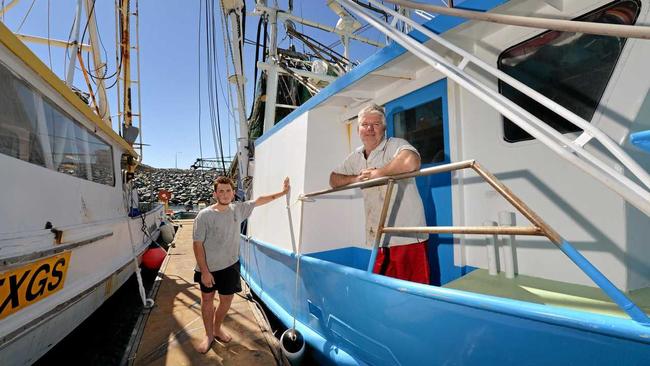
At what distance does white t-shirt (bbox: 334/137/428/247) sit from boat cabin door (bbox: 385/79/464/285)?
0.41m

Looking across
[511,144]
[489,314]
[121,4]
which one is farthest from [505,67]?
[121,4]

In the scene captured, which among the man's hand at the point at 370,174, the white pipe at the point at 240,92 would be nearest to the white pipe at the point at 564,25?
the man's hand at the point at 370,174

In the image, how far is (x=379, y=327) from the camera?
1.92m

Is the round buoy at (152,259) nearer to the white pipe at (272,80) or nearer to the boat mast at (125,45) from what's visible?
the boat mast at (125,45)

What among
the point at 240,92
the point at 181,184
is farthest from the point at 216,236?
the point at 181,184

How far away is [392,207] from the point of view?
227cm

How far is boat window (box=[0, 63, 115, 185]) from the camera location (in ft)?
8.60

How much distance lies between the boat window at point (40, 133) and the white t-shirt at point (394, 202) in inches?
117

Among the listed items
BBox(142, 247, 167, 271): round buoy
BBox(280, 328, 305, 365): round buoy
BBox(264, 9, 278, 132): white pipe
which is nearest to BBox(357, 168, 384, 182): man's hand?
BBox(280, 328, 305, 365): round buoy

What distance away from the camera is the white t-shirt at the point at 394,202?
2.18 meters

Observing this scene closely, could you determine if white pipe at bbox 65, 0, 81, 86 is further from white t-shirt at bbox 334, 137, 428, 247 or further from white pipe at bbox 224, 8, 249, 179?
white t-shirt at bbox 334, 137, 428, 247

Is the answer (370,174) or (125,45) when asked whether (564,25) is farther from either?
(125,45)

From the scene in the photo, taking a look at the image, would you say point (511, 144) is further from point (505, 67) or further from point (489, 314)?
point (489, 314)

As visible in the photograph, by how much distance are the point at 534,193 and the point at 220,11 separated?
700cm
